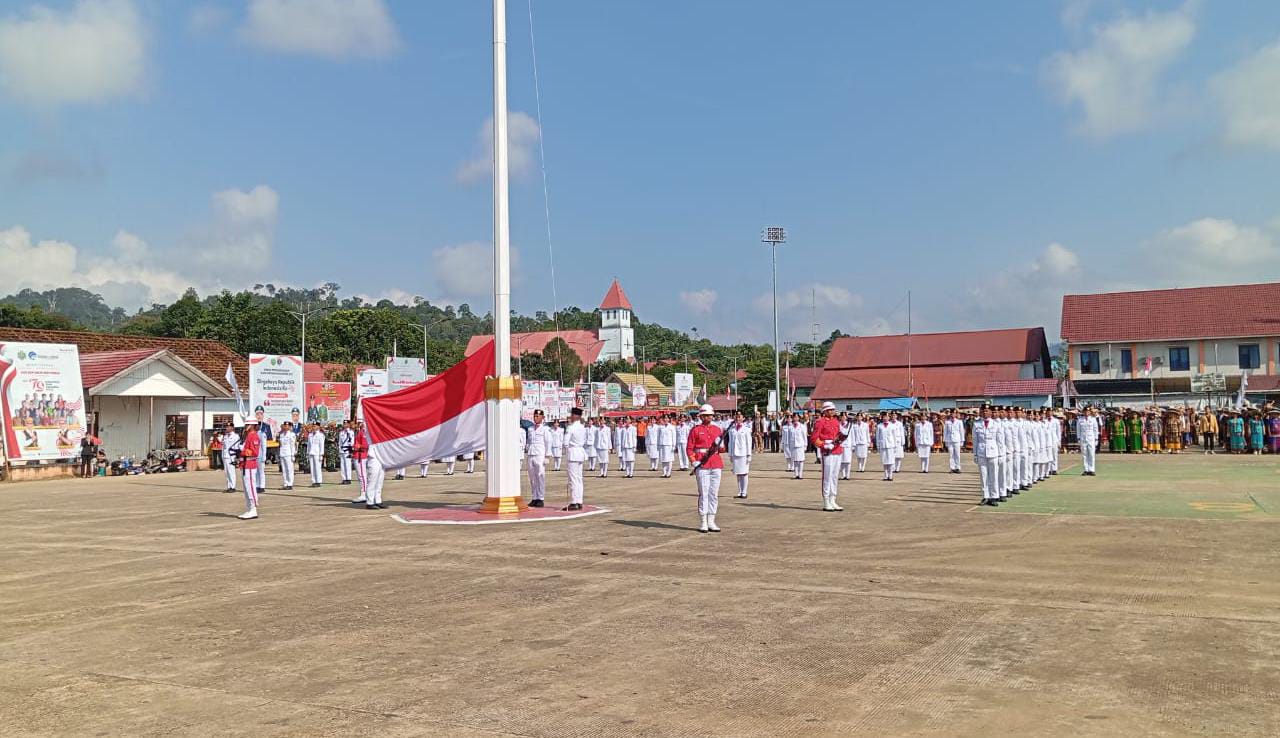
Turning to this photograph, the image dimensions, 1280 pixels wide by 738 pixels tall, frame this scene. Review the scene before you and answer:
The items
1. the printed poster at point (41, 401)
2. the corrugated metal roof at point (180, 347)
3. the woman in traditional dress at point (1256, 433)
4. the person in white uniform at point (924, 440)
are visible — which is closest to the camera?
the person in white uniform at point (924, 440)

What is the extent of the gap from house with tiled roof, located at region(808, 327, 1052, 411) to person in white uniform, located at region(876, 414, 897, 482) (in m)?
31.4

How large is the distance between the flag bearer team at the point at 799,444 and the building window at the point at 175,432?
723 centimetres

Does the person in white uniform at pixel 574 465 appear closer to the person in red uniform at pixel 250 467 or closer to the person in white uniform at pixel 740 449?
the person in white uniform at pixel 740 449

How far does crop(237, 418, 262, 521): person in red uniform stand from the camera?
1769 centimetres

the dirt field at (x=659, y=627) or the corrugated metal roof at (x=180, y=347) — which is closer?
the dirt field at (x=659, y=627)

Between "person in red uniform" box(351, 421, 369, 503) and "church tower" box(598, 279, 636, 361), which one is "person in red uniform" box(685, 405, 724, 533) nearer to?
"person in red uniform" box(351, 421, 369, 503)

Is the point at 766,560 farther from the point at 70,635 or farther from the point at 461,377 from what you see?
the point at 461,377

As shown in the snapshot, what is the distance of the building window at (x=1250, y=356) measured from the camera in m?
51.8

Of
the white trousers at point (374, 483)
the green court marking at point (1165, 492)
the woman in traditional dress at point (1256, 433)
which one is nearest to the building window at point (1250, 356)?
the woman in traditional dress at point (1256, 433)

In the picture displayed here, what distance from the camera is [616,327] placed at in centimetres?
15300

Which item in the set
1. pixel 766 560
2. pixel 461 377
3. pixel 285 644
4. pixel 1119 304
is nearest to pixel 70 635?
pixel 285 644

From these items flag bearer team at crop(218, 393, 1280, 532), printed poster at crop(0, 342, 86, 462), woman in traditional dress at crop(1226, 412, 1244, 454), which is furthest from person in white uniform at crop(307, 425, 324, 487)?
woman in traditional dress at crop(1226, 412, 1244, 454)

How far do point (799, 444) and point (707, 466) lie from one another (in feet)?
41.3

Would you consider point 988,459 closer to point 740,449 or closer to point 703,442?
point 740,449
